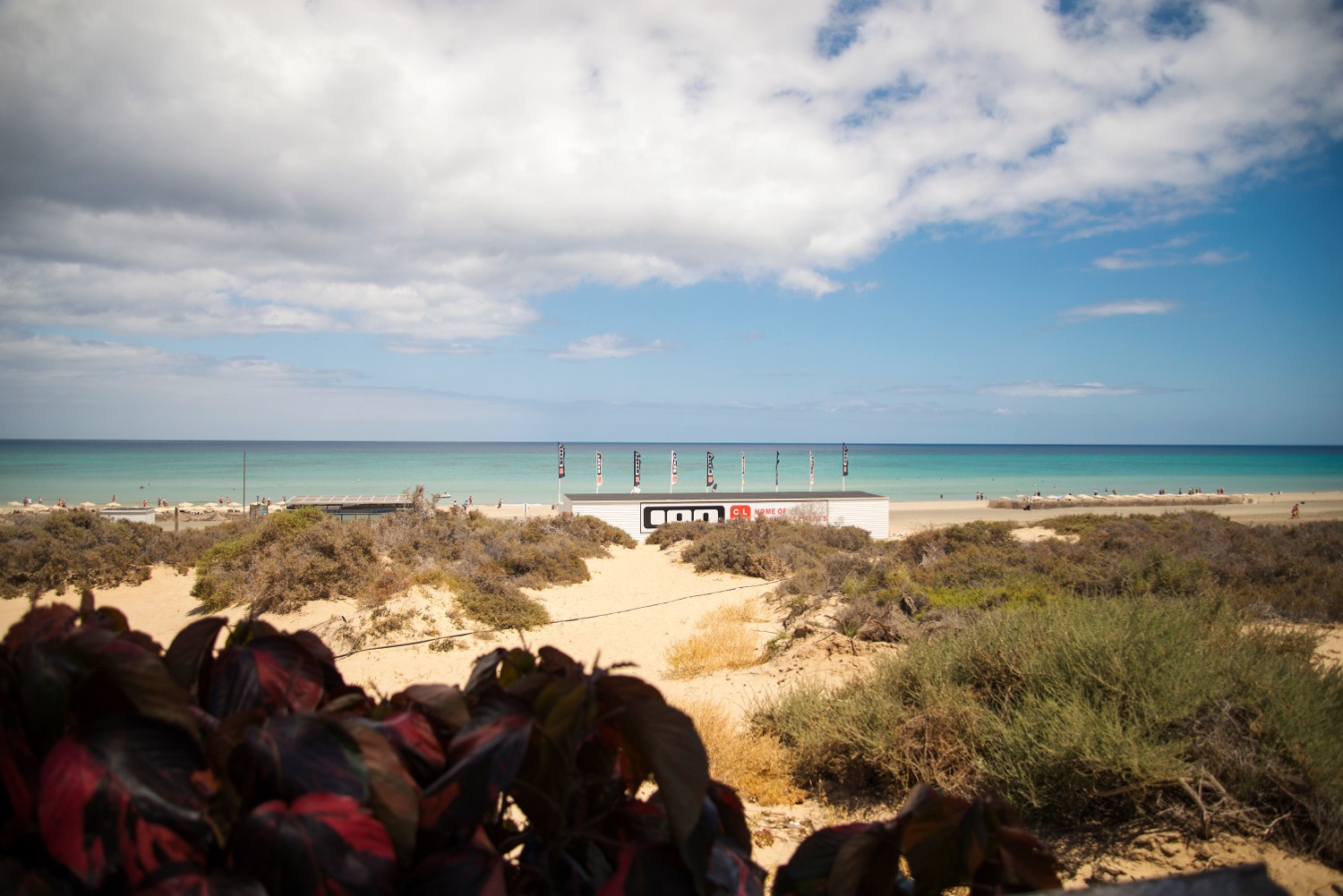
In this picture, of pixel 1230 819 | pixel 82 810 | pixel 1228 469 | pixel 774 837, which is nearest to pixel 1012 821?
pixel 82 810

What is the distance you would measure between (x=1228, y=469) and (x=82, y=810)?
114773 mm

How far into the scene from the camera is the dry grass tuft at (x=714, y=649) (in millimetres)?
9078

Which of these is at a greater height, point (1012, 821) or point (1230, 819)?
point (1012, 821)

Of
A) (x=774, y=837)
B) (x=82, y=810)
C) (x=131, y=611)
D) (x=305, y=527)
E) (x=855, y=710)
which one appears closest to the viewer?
(x=82, y=810)

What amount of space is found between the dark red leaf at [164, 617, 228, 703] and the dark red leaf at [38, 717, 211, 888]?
26 cm

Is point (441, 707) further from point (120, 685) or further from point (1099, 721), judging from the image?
point (1099, 721)

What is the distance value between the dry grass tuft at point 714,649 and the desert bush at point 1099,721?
9.13 ft

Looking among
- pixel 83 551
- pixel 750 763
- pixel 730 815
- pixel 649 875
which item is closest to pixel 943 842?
pixel 730 815

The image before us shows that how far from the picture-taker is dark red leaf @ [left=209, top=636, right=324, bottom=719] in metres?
1.02

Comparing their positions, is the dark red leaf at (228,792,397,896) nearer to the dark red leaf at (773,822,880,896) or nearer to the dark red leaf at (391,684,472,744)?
the dark red leaf at (391,684,472,744)

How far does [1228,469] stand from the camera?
9312 cm

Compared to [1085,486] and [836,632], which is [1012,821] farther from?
[1085,486]

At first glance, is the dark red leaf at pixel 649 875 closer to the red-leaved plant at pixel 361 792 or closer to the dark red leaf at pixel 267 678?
the red-leaved plant at pixel 361 792

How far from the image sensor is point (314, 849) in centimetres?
79
